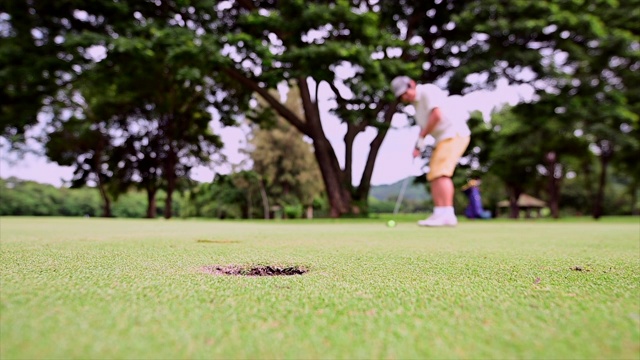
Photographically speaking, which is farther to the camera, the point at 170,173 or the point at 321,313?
the point at 170,173

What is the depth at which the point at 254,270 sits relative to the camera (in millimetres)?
1624

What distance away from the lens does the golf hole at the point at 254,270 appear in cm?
154

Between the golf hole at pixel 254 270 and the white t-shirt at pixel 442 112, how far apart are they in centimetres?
468

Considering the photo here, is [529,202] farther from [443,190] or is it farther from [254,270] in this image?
[254,270]

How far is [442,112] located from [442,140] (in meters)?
Answer: 0.39

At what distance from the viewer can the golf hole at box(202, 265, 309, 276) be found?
60.8 inches

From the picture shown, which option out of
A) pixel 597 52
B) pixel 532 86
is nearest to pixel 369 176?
pixel 532 86

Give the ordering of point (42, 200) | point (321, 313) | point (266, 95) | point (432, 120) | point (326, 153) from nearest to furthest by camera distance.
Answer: point (321, 313)
point (432, 120)
point (266, 95)
point (326, 153)
point (42, 200)

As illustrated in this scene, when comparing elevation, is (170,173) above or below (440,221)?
above

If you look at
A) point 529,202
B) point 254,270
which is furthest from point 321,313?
point 529,202

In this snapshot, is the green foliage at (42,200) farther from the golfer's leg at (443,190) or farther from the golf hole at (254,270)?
the golf hole at (254,270)

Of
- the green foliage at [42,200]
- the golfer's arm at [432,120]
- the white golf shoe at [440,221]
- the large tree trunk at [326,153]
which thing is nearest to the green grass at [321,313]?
the white golf shoe at [440,221]

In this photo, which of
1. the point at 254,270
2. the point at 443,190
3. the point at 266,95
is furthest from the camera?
the point at 266,95

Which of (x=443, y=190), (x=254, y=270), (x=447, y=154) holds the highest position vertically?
(x=447, y=154)
